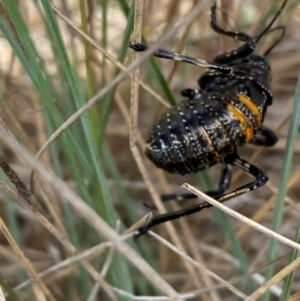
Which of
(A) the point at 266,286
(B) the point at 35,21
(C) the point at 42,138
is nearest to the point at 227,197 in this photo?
(A) the point at 266,286

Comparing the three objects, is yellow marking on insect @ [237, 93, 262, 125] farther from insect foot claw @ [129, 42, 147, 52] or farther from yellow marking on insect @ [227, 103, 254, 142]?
insect foot claw @ [129, 42, 147, 52]

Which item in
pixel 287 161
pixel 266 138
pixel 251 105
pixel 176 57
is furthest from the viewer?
pixel 266 138

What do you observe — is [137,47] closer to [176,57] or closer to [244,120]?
[176,57]

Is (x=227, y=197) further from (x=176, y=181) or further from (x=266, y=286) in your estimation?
(x=176, y=181)

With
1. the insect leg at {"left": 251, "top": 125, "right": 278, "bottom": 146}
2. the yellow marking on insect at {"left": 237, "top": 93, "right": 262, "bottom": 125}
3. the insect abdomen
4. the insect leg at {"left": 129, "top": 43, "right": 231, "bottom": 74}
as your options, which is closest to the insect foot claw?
the insect leg at {"left": 129, "top": 43, "right": 231, "bottom": 74}

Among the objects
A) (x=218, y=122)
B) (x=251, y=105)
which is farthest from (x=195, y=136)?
(x=251, y=105)

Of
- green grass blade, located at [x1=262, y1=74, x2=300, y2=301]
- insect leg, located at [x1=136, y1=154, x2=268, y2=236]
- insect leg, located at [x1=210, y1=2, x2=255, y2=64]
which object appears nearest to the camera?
green grass blade, located at [x1=262, y1=74, x2=300, y2=301]

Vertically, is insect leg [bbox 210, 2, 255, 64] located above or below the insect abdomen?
above
